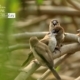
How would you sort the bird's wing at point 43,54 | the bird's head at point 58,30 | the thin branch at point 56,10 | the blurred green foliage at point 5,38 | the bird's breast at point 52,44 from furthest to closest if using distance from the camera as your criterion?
the thin branch at point 56,10 → the bird's head at point 58,30 → the bird's breast at point 52,44 → the bird's wing at point 43,54 → the blurred green foliage at point 5,38

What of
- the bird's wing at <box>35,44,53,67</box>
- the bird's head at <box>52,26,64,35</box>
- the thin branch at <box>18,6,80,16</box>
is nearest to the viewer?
the bird's wing at <box>35,44,53,67</box>

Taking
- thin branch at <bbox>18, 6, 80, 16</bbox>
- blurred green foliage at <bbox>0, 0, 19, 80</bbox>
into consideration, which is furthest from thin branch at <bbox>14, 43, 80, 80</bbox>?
thin branch at <bbox>18, 6, 80, 16</bbox>

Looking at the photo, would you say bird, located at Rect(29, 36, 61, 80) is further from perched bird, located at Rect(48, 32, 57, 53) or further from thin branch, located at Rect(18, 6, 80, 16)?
thin branch, located at Rect(18, 6, 80, 16)

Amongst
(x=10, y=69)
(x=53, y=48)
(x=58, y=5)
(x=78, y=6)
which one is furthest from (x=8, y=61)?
(x=58, y=5)

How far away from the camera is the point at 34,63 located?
1.48 m

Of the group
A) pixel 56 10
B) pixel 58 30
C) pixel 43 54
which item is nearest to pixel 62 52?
pixel 58 30

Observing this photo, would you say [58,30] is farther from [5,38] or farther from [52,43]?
[5,38]

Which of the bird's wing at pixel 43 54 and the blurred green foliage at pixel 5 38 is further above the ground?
the blurred green foliage at pixel 5 38

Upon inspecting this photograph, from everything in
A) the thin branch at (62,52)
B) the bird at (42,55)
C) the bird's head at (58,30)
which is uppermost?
the bird's head at (58,30)

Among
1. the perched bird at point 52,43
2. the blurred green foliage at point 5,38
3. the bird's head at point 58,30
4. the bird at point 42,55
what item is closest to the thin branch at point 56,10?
the bird's head at point 58,30

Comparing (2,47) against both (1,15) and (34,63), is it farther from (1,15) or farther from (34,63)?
(34,63)

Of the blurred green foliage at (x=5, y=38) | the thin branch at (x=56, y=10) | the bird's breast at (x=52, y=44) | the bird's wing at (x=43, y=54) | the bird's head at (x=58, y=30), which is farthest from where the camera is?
the thin branch at (x=56, y=10)

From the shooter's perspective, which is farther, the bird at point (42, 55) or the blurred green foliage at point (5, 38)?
the bird at point (42, 55)

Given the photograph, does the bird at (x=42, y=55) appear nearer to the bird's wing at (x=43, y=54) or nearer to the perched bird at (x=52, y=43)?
the bird's wing at (x=43, y=54)
